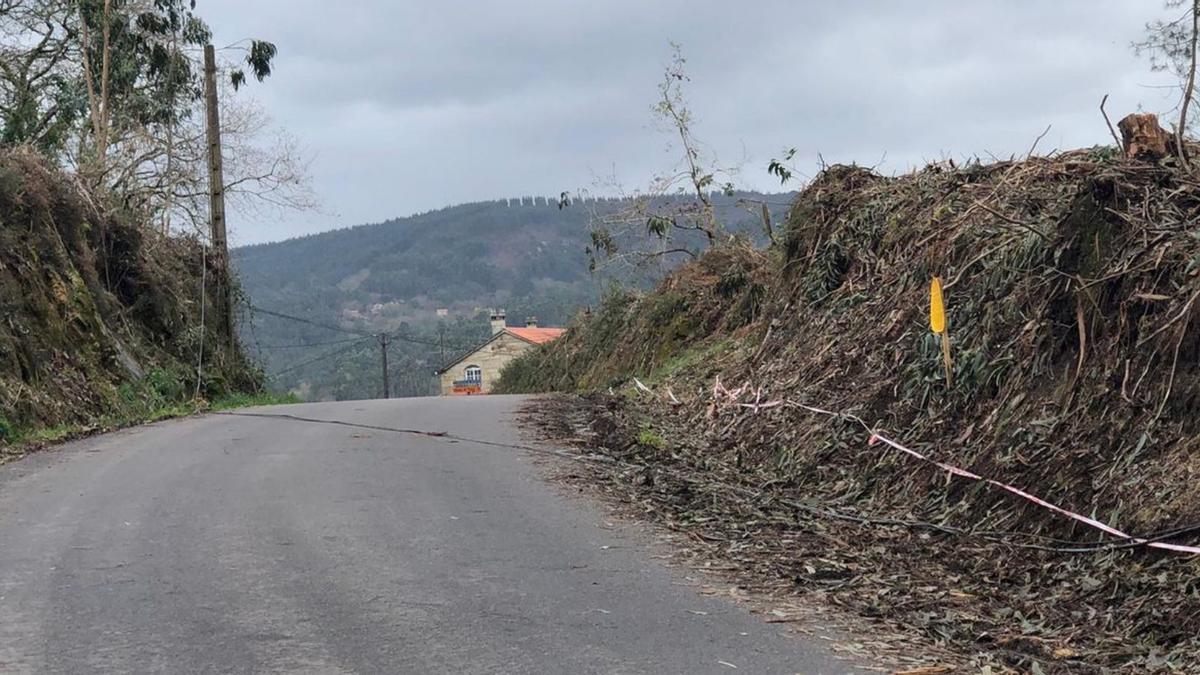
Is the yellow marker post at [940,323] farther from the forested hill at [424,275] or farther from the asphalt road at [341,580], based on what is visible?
the forested hill at [424,275]

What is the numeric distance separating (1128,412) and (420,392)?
89.0m

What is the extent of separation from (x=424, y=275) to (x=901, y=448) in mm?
146525

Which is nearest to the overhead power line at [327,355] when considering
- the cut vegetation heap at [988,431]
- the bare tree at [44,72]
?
the bare tree at [44,72]

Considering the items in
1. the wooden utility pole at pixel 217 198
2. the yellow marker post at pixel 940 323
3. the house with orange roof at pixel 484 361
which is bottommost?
the house with orange roof at pixel 484 361

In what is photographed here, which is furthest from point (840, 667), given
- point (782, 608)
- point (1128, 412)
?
point (1128, 412)

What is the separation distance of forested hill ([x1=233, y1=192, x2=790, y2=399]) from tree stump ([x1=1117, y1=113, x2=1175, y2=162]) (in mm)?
89613

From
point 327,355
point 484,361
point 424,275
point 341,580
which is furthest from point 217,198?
point 424,275

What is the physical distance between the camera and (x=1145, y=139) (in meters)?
9.55

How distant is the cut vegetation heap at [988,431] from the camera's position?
20.7 ft

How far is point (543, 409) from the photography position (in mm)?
18156

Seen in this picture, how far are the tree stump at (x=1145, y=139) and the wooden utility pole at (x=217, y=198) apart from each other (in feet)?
66.3

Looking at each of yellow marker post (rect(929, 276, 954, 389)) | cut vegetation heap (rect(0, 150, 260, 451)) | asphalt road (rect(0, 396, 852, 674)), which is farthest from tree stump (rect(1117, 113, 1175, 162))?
cut vegetation heap (rect(0, 150, 260, 451))

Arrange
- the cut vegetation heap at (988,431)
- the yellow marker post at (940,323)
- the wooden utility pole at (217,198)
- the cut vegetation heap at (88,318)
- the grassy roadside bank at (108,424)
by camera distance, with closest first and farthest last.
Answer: the cut vegetation heap at (988,431)
the yellow marker post at (940,323)
the grassy roadside bank at (108,424)
the cut vegetation heap at (88,318)
the wooden utility pole at (217,198)

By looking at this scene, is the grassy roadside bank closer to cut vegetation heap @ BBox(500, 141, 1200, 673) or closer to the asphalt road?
the asphalt road
